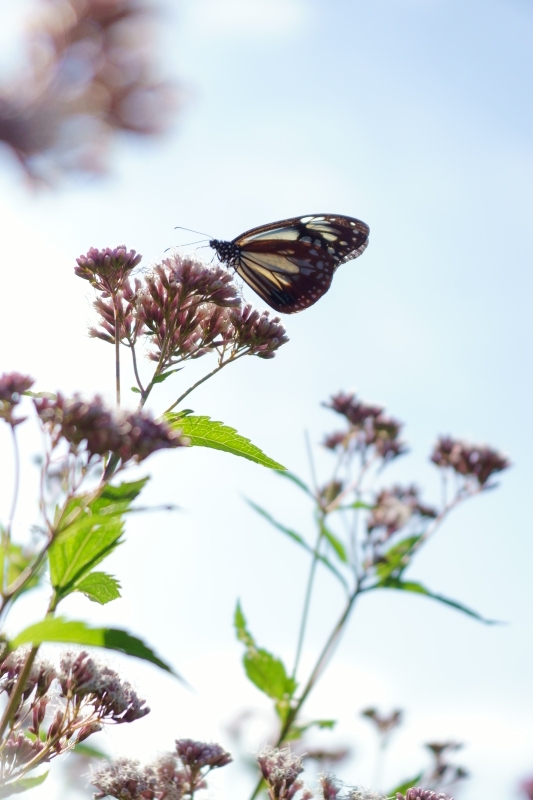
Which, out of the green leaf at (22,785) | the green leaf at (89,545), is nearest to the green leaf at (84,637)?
the green leaf at (89,545)

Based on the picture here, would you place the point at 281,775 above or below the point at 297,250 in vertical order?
below

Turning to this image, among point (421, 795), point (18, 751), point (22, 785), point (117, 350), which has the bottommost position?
point (22, 785)

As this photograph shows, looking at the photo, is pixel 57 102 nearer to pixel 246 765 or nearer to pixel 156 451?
pixel 156 451

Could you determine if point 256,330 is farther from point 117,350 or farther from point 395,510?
point 395,510

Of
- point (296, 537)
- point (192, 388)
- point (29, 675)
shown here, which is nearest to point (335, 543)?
point (296, 537)

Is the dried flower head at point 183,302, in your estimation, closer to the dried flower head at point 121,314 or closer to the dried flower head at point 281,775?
the dried flower head at point 121,314
